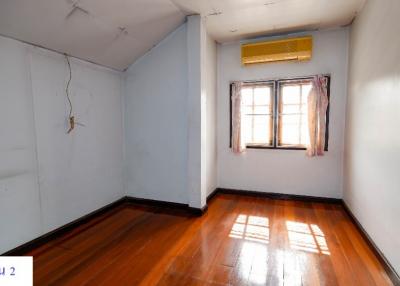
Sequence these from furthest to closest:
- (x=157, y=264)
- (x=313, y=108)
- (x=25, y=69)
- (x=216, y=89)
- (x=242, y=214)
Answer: (x=216, y=89) → (x=313, y=108) → (x=242, y=214) → (x=25, y=69) → (x=157, y=264)

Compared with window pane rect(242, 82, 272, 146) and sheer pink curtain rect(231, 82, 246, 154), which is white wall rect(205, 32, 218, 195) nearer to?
sheer pink curtain rect(231, 82, 246, 154)

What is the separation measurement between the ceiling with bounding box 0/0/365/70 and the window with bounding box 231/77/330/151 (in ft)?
2.71

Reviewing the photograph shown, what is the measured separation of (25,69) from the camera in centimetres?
212

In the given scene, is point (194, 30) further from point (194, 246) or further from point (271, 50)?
point (194, 246)

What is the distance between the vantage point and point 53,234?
2.38 metres

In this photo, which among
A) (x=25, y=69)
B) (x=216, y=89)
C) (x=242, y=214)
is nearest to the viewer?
(x=25, y=69)

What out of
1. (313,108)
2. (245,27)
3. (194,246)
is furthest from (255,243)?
(245,27)

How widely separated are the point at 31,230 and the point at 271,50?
3.71 m

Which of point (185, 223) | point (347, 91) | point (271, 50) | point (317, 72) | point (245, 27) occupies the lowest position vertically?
point (185, 223)

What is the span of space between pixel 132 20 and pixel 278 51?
2.07m

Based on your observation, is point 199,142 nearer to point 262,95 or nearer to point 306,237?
point 262,95

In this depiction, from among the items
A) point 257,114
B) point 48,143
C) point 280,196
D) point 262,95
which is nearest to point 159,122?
point 48,143

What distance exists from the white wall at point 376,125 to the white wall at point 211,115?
1.94 meters

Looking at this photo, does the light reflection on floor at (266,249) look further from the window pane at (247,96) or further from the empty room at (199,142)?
the window pane at (247,96)
